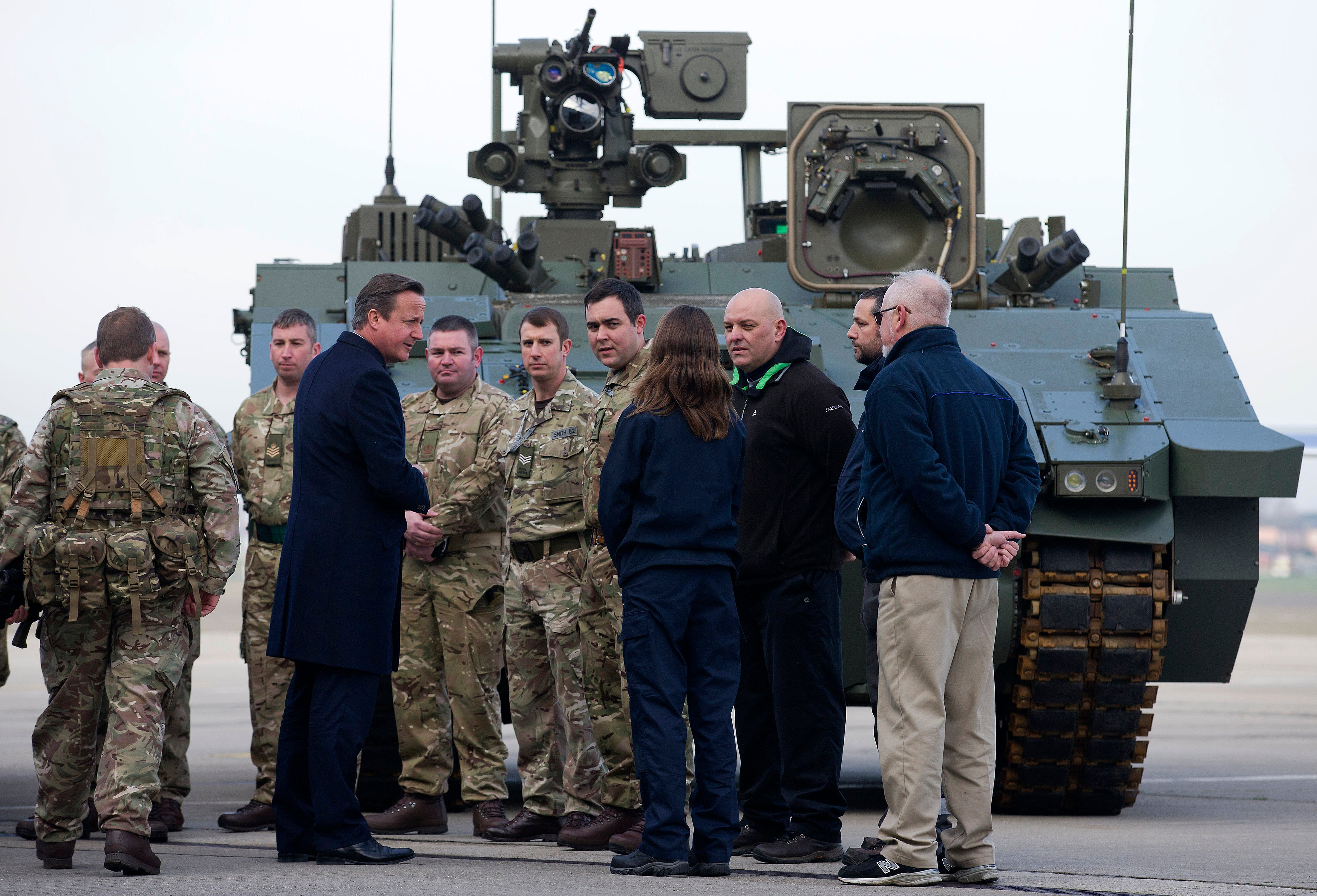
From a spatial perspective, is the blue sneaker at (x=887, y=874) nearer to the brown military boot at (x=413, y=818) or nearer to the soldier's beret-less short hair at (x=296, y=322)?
the brown military boot at (x=413, y=818)

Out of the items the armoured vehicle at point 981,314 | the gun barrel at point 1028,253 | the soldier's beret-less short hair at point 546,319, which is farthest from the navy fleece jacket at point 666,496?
the gun barrel at point 1028,253

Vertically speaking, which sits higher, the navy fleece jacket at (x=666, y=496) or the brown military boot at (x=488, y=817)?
the navy fleece jacket at (x=666, y=496)

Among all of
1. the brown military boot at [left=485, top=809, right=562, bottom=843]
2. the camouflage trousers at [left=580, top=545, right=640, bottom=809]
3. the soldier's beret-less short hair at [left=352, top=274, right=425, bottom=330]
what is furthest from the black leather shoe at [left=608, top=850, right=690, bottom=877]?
the soldier's beret-less short hair at [left=352, top=274, right=425, bottom=330]

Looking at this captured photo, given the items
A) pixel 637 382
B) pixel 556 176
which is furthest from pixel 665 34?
pixel 637 382

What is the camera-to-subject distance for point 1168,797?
8516 millimetres

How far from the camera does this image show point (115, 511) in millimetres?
5656

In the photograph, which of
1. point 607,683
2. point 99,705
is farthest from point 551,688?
point 99,705

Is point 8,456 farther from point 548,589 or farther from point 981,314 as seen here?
point 981,314

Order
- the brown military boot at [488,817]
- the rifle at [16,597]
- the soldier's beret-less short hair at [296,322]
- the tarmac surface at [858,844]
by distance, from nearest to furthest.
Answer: the tarmac surface at [858,844] → the rifle at [16,597] → the brown military boot at [488,817] → the soldier's beret-less short hair at [296,322]

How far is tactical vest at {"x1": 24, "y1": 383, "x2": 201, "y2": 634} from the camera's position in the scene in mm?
5520

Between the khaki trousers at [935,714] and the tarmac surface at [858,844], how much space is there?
201mm

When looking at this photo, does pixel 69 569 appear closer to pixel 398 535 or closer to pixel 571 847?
pixel 398 535

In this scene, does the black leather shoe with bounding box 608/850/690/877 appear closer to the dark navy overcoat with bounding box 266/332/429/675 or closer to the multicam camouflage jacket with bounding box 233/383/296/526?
the dark navy overcoat with bounding box 266/332/429/675

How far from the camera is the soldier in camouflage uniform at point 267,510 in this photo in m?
7.12
